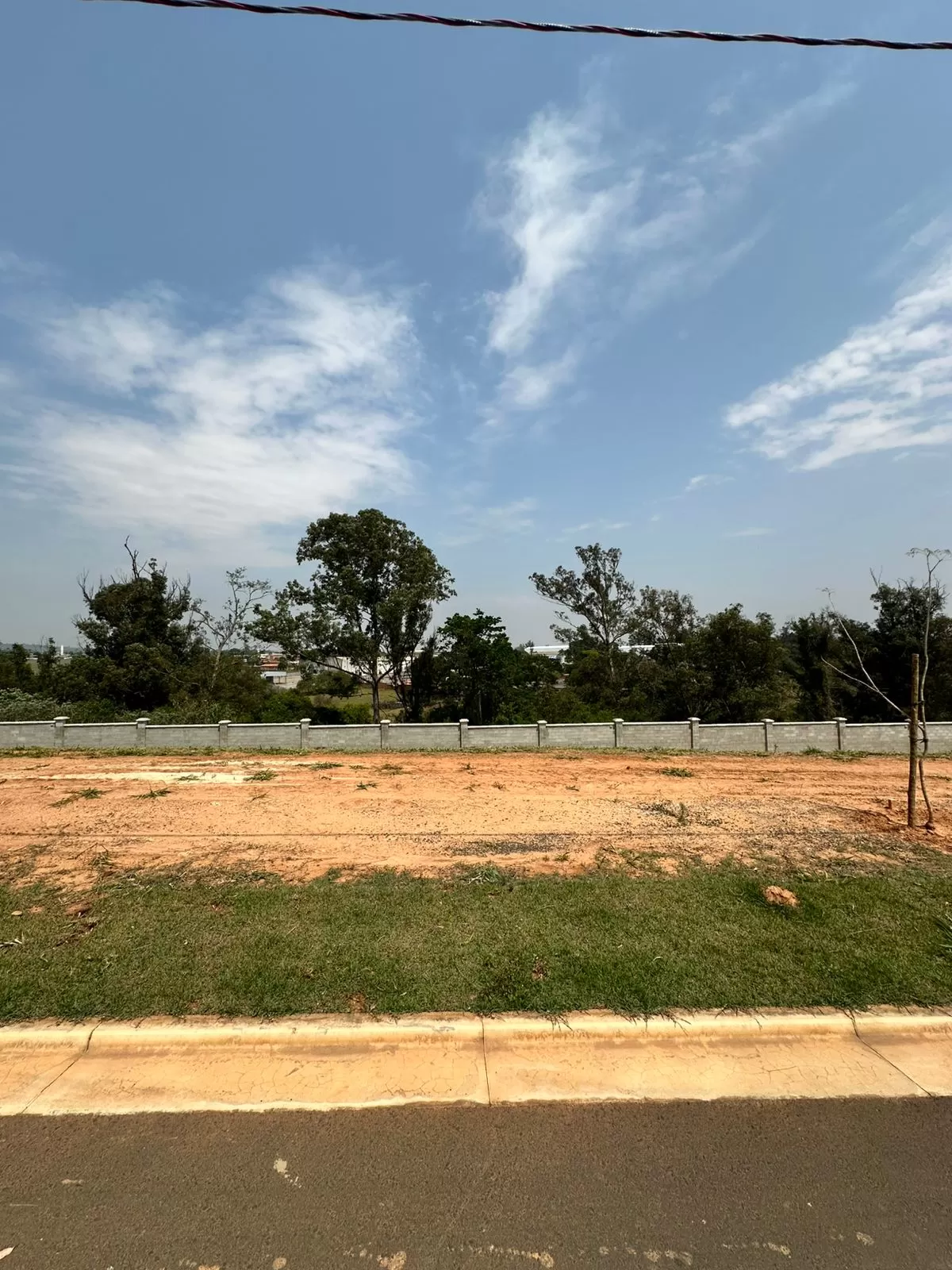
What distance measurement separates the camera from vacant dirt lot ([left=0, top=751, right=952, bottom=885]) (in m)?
7.31

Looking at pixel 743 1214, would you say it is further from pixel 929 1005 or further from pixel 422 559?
pixel 422 559

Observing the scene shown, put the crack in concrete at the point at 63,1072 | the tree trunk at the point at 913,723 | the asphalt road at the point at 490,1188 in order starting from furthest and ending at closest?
the tree trunk at the point at 913,723 → the crack in concrete at the point at 63,1072 → the asphalt road at the point at 490,1188

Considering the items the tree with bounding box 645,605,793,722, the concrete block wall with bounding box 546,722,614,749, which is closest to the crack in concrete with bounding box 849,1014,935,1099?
the concrete block wall with bounding box 546,722,614,749

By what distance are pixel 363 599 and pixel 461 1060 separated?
28.7 meters

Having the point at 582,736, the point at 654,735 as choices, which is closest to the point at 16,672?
the point at 582,736

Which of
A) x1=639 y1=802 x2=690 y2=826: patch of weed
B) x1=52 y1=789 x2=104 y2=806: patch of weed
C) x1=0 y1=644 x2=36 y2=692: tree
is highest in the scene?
x1=0 y1=644 x2=36 y2=692: tree

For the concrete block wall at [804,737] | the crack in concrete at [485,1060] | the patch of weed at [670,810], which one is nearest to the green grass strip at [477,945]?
the crack in concrete at [485,1060]

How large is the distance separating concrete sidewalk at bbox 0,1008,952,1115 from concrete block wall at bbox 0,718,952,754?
16.0 metres

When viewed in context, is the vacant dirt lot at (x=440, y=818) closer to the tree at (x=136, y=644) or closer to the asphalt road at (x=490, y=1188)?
the asphalt road at (x=490, y=1188)

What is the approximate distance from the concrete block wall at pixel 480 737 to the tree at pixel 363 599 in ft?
32.5

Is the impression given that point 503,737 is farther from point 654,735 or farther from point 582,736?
point 654,735

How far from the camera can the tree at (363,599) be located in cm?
2977

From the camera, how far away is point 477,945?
16.0 ft

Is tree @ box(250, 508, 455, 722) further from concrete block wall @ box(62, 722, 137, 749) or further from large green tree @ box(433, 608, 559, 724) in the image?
concrete block wall @ box(62, 722, 137, 749)
